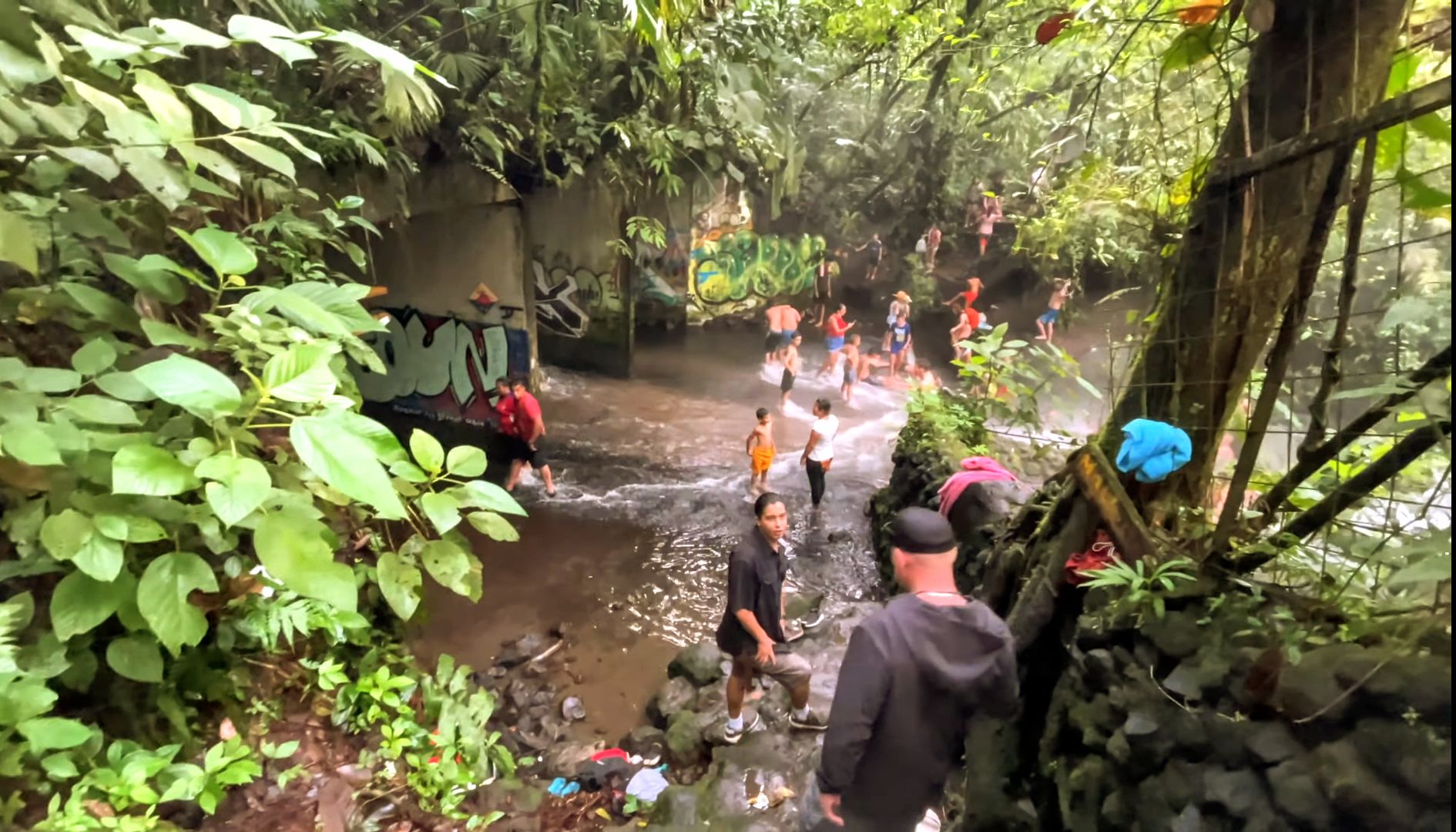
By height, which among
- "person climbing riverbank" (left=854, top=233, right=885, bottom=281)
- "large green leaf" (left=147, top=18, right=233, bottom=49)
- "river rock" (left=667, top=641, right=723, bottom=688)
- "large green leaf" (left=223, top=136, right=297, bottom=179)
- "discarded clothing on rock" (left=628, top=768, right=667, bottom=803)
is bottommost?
"discarded clothing on rock" (left=628, top=768, right=667, bottom=803)

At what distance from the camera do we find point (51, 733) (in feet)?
5.86

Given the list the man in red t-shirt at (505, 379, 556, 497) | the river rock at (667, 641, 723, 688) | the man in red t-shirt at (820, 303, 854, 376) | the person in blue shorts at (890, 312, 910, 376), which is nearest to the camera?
the river rock at (667, 641, 723, 688)

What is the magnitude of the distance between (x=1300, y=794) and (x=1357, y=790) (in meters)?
0.15

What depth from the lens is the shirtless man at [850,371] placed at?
521 inches

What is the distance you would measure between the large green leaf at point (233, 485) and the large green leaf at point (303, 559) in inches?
4.1

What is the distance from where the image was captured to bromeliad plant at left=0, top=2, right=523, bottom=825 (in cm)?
162

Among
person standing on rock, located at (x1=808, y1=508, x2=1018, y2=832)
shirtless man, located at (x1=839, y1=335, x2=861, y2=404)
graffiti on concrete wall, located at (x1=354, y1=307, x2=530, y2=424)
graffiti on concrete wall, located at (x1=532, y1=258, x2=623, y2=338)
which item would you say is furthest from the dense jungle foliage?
shirtless man, located at (x1=839, y1=335, x2=861, y2=404)

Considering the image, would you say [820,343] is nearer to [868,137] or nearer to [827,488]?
[868,137]

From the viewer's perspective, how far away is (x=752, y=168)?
28.6ft

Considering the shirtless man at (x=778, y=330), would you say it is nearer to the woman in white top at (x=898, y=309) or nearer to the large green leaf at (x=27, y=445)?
the woman in white top at (x=898, y=309)

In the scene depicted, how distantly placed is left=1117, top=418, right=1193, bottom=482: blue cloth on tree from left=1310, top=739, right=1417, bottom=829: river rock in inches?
33.5

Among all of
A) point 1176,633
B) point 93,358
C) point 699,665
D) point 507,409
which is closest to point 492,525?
point 93,358

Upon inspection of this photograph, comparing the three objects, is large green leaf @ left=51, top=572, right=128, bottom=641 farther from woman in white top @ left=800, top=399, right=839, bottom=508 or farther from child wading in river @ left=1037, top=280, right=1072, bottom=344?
child wading in river @ left=1037, top=280, right=1072, bottom=344

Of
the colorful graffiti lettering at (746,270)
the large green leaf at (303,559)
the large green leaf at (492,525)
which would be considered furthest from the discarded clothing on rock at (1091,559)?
the colorful graffiti lettering at (746,270)
